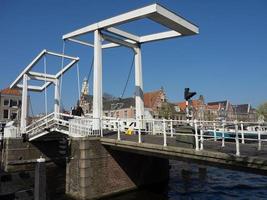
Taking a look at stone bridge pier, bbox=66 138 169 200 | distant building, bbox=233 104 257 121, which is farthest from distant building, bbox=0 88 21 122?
distant building, bbox=233 104 257 121

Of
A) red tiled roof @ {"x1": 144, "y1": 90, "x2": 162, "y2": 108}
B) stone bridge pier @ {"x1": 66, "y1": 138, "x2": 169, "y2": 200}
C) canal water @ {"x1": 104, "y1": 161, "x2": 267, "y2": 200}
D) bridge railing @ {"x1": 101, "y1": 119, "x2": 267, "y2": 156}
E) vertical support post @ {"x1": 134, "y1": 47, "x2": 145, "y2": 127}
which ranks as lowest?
canal water @ {"x1": 104, "y1": 161, "x2": 267, "y2": 200}

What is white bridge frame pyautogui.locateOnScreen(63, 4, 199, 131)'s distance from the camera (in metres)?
12.4

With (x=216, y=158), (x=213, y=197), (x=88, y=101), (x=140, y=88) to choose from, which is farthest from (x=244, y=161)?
(x=88, y=101)

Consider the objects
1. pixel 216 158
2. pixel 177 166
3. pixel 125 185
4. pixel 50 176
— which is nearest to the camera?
pixel 216 158

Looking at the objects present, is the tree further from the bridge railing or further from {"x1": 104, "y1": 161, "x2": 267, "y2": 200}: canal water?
the bridge railing

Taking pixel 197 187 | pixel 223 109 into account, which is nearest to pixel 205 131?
pixel 197 187

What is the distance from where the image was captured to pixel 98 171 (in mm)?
12570

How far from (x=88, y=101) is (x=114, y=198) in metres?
62.6

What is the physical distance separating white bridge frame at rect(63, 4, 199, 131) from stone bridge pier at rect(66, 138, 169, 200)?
4.96ft

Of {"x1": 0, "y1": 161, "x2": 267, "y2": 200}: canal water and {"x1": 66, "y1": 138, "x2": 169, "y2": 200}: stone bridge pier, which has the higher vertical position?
{"x1": 66, "y1": 138, "x2": 169, "y2": 200}: stone bridge pier

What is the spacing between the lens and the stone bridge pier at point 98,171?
1221 cm

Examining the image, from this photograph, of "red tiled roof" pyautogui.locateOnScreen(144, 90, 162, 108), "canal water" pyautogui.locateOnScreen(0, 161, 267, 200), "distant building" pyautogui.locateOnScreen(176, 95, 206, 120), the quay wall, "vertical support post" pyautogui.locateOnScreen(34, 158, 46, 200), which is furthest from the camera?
"distant building" pyautogui.locateOnScreen(176, 95, 206, 120)

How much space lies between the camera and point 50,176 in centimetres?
1802

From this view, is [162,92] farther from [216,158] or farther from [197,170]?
[216,158]
